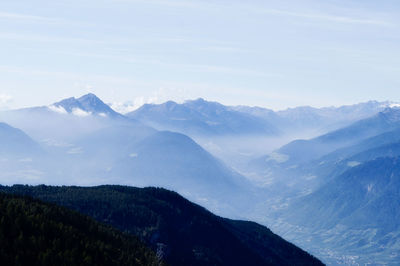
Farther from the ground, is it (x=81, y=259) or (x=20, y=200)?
(x=20, y=200)

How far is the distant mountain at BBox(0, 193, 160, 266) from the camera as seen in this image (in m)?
149

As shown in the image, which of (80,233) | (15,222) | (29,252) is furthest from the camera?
(80,233)

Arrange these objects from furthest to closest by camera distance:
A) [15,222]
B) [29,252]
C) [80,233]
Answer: [80,233] → [15,222] → [29,252]

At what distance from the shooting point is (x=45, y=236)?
169m

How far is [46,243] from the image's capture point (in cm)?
16262

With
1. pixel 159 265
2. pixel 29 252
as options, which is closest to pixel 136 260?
pixel 159 265

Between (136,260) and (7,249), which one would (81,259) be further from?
(136,260)

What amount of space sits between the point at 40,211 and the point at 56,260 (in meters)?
49.4

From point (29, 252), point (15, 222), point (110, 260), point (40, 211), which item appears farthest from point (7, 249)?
point (40, 211)

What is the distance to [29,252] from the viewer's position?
14988 cm

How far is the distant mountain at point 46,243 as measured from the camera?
14900 centimetres

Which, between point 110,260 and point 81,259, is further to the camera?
point 110,260

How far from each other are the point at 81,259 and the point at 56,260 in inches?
386

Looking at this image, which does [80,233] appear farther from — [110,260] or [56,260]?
[56,260]
